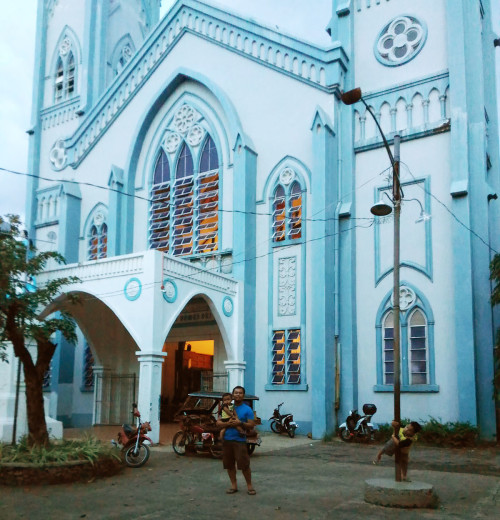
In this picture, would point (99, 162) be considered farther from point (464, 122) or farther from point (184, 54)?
point (464, 122)

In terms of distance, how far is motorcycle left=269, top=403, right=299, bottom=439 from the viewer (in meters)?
18.2

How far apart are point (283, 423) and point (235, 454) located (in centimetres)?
933

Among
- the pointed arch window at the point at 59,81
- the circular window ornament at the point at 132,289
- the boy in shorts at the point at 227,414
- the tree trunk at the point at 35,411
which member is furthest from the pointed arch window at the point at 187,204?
the boy in shorts at the point at 227,414

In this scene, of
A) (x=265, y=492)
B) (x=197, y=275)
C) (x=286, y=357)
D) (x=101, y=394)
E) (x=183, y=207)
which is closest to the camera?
(x=265, y=492)

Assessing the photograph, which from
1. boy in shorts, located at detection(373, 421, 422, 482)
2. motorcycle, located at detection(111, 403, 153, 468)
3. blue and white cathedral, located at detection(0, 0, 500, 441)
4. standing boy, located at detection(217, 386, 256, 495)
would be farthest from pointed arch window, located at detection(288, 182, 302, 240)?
standing boy, located at detection(217, 386, 256, 495)

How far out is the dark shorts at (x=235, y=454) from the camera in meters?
9.29

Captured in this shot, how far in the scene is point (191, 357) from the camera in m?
25.6

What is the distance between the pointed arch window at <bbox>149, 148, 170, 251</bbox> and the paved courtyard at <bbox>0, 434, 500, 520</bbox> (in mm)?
10135

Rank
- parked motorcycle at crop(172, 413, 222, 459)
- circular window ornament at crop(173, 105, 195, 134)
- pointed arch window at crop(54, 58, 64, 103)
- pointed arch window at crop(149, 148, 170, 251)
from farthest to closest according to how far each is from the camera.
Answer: pointed arch window at crop(54, 58, 64, 103) < circular window ornament at crop(173, 105, 195, 134) < pointed arch window at crop(149, 148, 170, 251) < parked motorcycle at crop(172, 413, 222, 459)

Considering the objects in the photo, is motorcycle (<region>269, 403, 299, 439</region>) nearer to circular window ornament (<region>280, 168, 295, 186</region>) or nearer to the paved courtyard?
the paved courtyard

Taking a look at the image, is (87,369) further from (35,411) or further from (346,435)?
(35,411)

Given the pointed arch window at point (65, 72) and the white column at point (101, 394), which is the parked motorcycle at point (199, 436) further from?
the pointed arch window at point (65, 72)

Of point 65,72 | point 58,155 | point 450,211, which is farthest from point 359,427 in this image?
point 65,72

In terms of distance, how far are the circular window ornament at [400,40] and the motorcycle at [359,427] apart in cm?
1028
